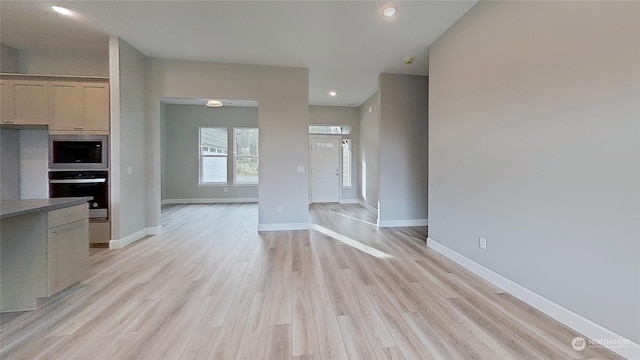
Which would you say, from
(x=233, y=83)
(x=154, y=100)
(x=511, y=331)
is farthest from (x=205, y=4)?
(x=511, y=331)

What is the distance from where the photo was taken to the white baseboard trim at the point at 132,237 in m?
3.85

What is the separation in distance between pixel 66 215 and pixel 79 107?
2320 millimetres

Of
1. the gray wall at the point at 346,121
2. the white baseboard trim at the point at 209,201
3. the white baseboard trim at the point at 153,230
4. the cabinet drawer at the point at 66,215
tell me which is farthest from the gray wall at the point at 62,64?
the gray wall at the point at 346,121

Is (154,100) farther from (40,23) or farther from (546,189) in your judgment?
(546,189)

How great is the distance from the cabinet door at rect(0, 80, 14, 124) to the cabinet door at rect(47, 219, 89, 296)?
104 inches

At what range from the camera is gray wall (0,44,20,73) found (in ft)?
13.8

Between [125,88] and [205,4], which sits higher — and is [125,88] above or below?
below

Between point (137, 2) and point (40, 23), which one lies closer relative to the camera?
point (137, 2)

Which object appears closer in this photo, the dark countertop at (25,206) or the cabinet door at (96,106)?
the dark countertop at (25,206)

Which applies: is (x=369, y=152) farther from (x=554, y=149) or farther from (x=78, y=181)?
(x=78, y=181)

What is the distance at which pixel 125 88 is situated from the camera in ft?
13.1

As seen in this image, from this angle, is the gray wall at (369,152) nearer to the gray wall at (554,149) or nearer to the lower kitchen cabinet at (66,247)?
the gray wall at (554,149)

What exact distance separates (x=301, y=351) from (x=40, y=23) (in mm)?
5160

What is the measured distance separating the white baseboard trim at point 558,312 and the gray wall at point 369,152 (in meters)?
3.96
